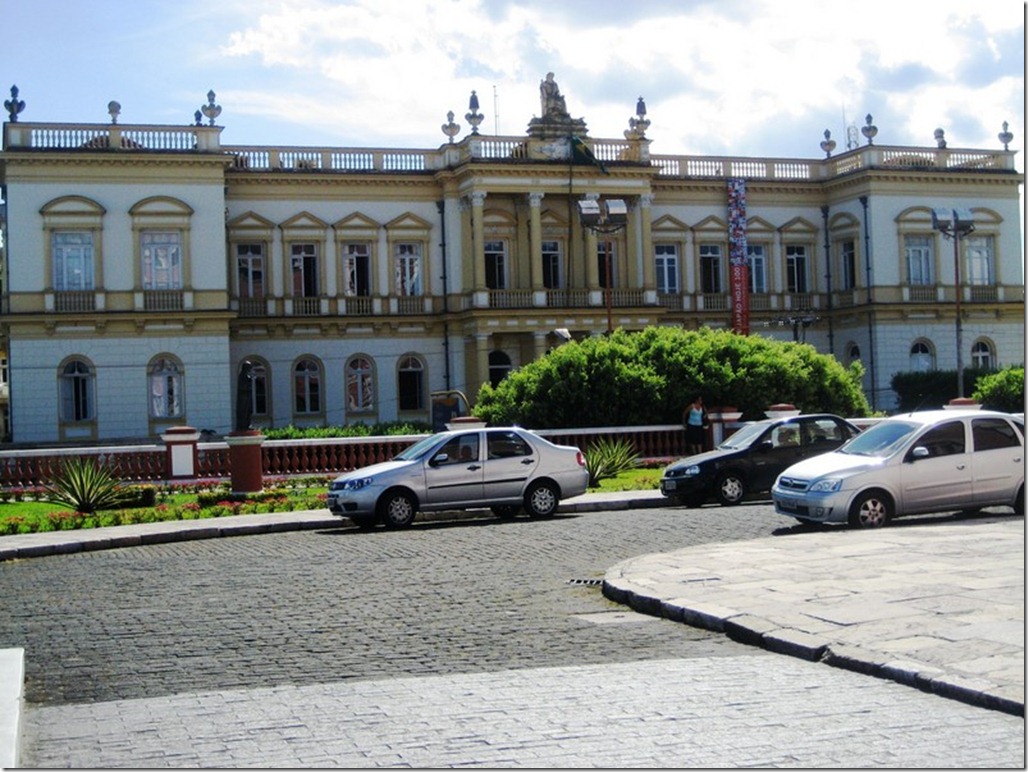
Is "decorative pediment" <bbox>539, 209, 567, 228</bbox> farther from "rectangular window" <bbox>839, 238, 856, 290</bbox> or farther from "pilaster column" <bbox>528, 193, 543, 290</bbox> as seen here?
"rectangular window" <bbox>839, 238, 856, 290</bbox>

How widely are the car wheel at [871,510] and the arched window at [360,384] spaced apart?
37.2 m

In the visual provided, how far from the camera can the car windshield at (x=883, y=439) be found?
63.0ft

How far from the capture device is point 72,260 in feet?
161

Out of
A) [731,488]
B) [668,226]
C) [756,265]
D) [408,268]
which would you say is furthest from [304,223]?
[731,488]

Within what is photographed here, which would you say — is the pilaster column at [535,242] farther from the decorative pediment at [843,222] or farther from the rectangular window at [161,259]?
the decorative pediment at [843,222]

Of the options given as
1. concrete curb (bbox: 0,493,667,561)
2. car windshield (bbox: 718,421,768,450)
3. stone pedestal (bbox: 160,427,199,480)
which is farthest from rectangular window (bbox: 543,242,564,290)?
car windshield (bbox: 718,421,768,450)

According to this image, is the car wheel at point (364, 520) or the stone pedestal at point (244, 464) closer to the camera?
the car wheel at point (364, 520)

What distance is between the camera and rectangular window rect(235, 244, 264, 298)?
53.3 m

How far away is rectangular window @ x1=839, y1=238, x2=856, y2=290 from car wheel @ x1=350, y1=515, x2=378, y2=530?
135 ft

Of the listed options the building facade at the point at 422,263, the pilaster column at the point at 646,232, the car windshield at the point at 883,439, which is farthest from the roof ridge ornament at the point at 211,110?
the car windshield at the point at 883,439

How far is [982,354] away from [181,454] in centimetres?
4040

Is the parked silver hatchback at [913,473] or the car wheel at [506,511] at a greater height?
the parked silver hatchback at [913,473]

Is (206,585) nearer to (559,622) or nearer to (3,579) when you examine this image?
(3,579)

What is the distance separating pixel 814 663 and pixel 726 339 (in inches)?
1020
